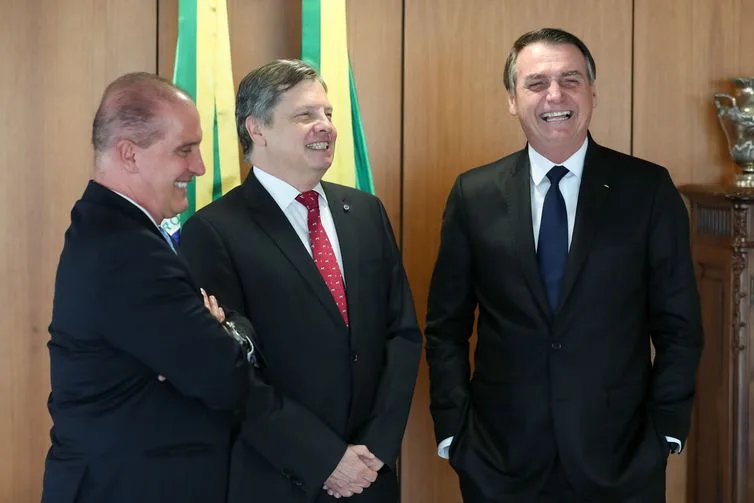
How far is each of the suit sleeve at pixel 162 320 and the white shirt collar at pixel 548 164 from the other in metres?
1.10

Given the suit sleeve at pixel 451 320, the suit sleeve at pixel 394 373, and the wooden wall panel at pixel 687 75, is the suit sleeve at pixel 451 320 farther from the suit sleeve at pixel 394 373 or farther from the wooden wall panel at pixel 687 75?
the wooden wall panel at pixel 687 75

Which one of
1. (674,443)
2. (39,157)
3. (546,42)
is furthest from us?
Answer: (39,157)

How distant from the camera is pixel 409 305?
2.61 meters

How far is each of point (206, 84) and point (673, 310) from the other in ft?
5.36

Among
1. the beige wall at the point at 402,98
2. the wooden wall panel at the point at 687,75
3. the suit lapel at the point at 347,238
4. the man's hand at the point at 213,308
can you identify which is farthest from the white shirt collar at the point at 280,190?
the wooden wall panel at the point at 687,75

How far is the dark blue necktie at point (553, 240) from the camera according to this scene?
99.3 inches

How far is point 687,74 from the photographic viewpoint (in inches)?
147

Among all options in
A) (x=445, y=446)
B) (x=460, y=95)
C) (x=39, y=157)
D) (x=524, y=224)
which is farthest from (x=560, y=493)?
(x=39, y=157)

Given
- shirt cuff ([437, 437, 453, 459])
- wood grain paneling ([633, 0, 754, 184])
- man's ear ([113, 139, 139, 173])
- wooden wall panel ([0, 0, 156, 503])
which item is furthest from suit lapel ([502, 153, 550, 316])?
wooden wall panel ([0, 0, 156, 503])

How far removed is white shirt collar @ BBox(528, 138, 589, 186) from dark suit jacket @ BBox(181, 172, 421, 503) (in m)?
0.52

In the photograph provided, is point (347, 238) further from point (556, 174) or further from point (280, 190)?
point (556, 174)

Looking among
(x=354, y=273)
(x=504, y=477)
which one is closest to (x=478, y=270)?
(x=354, y=273)

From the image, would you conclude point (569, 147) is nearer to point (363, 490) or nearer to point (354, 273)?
point (354, 273)

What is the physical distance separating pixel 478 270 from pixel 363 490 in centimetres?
66
